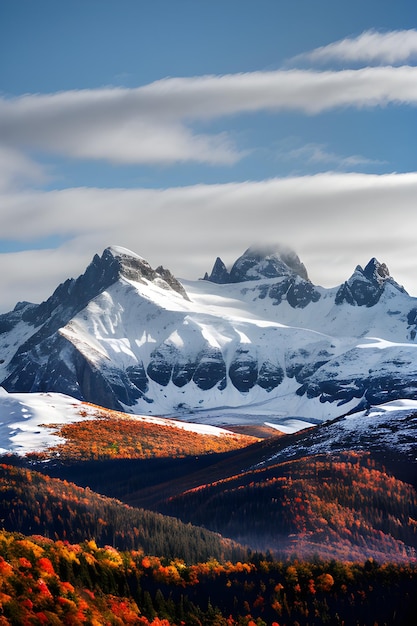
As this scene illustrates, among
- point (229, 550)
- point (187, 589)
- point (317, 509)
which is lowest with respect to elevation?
point (187, 589)

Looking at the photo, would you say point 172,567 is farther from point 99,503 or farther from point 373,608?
point 99,503

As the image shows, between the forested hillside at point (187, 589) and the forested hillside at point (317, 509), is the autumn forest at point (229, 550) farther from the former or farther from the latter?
the forested hillside at point (317, 509)

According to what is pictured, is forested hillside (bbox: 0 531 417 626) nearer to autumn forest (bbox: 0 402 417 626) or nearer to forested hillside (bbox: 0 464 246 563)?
autumn forest (bbox: 0 402 417 626)

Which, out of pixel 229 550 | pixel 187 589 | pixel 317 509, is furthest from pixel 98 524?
pixel 317 509

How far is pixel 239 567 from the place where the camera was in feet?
419

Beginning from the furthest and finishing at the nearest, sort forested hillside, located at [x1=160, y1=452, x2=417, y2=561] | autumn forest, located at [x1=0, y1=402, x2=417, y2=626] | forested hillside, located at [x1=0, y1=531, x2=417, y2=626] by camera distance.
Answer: forested hillside, located at [x1=160, y1=452, x2=417, y2=561] < autumn forest, located at [x1=0, y1=402, x2=417, y2=626] < forested hillside, located at [x1=0, y1=531, x2=417, y2=626]

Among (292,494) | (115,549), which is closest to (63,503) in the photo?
(115,549)

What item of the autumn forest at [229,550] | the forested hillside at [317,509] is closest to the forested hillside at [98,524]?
the autumn forest at [229,550]

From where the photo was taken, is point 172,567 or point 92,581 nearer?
point 92,581

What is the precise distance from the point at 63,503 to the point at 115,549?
28.6m

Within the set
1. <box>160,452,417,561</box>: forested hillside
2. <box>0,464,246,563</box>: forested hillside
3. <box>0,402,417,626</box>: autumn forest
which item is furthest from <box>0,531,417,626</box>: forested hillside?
<box>160,452,417,561</box>: forested hillside

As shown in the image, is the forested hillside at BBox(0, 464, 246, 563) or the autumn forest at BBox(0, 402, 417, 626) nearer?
A: the autumn forest at BBox(0, 402, 417, 626)

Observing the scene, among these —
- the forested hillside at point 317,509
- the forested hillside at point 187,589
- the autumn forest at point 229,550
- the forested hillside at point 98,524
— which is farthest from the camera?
the forested hillside at point 317,509

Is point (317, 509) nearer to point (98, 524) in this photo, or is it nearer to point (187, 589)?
point (98, 524)
